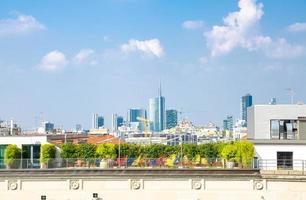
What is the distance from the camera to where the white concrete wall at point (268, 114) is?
34656 mm

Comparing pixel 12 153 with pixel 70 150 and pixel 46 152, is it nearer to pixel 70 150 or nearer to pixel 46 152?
pixel 46 152

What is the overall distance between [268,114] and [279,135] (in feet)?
5.54

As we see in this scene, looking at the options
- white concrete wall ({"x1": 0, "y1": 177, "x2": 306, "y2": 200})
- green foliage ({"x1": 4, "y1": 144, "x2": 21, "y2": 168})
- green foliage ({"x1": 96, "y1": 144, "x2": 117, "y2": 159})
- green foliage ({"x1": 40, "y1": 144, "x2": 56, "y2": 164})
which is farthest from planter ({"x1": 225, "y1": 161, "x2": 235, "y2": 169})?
green foliage ({"x1": 4, "y1": 144, "x2": 21, "y2": 168})

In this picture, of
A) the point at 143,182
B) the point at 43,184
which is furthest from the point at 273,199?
the point at 43,184

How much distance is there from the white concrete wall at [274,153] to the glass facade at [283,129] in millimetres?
2483

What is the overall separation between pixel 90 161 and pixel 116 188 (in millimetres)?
2807

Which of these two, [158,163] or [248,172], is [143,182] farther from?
[248,172]

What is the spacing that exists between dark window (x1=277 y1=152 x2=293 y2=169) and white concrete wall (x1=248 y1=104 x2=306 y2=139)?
3121 mm

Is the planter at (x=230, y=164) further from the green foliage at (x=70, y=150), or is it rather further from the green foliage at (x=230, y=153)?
the green foliage at (x=70, y=150)

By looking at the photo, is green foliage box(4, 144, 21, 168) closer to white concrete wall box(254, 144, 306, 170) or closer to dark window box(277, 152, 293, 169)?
white concrete wall box(254, 144, 306, 170)

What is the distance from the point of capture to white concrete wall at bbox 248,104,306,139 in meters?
34.7

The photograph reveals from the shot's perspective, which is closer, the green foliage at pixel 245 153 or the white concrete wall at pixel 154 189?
the white concrete wall at pixel 154 189

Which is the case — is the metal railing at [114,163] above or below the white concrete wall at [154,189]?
above

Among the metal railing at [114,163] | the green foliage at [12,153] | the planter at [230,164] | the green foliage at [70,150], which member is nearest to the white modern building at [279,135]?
the planter at [230,164]
